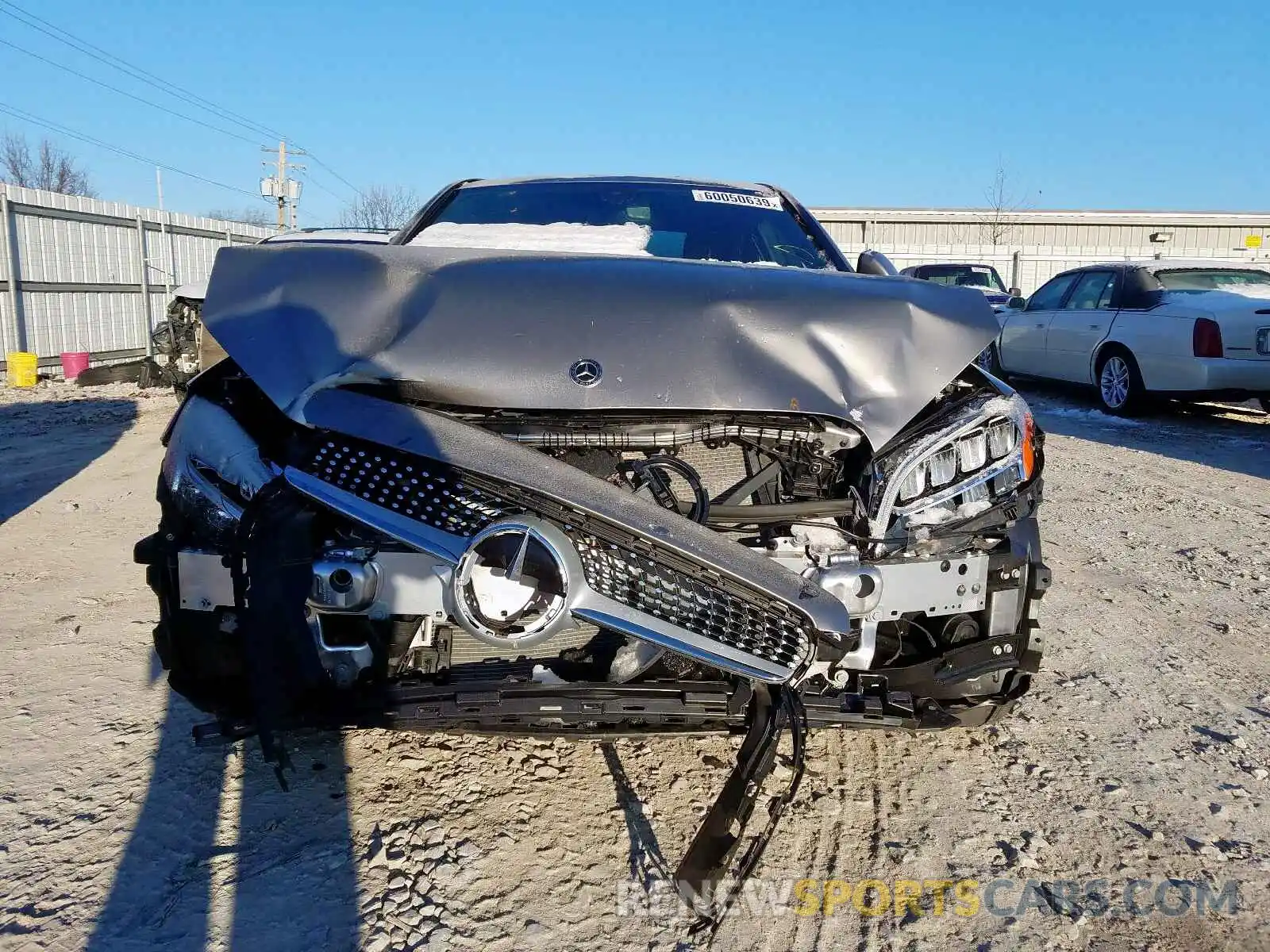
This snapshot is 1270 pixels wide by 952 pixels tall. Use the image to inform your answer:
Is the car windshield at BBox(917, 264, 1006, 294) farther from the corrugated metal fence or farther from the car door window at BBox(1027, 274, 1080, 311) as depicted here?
the corrugated metal fence

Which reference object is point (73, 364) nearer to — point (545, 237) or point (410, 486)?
point (545, 237)

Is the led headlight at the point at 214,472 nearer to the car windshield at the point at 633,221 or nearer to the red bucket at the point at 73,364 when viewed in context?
the car windshield at the point at 633,221

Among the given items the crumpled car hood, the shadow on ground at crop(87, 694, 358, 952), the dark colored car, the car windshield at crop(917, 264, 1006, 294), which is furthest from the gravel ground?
the car windshield at crop(917, 264, 1006, 294)

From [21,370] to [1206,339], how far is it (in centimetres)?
1365

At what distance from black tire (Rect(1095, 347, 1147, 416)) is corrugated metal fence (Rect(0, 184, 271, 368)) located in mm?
11488

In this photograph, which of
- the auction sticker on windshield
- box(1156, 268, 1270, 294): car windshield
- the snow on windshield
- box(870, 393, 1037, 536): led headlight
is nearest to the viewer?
box(870, 393, 1037, 536): led headlight

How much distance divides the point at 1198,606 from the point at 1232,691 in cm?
98

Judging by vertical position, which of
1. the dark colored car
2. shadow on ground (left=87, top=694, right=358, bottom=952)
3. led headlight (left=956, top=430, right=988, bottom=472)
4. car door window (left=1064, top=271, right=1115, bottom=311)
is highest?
the dark colored car

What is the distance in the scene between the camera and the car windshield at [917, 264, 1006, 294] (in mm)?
17469

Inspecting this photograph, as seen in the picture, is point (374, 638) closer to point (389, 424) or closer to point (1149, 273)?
point (389, 424)

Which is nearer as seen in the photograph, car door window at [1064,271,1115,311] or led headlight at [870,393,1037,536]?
led headlight at [870,393,1037,536]

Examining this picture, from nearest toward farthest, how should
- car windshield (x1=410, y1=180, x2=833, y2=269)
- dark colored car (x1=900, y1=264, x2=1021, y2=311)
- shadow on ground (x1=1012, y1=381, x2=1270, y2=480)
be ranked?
car windshield (x1=410, y1=180, x2=833, y2=269) < shadow on ground (x1=1012, y1=381, x2=1270, y2=480) < dark colored car (x1=900, y1=264, x2=1021, y2=311)

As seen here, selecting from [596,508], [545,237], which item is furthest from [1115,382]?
[596,508]

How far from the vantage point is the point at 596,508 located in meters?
1.92
